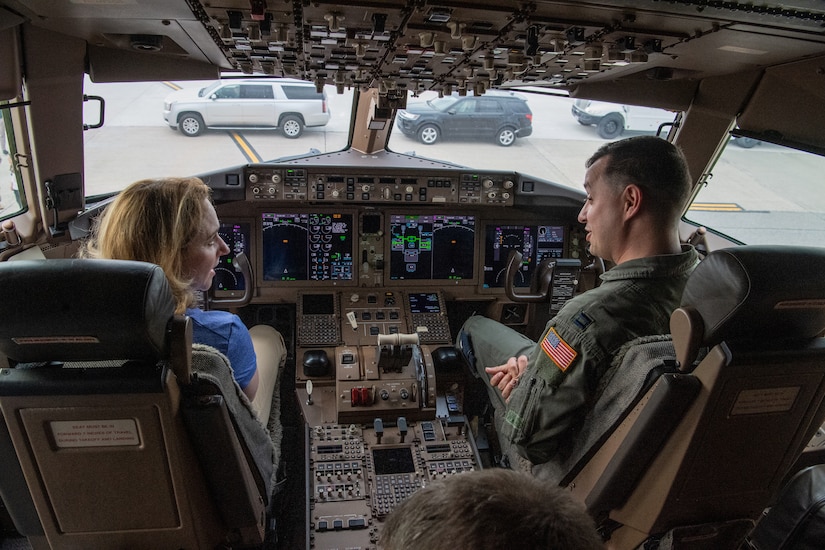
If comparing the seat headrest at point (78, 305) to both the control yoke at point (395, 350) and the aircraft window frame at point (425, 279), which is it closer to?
the control yoke at point (395, 350)

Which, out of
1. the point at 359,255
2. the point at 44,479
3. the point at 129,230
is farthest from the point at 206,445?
the point at 359,255

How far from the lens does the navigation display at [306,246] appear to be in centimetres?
321

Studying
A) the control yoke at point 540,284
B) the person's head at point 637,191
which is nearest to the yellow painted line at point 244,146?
the control yoke at point 540,284

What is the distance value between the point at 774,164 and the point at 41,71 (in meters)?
3.32

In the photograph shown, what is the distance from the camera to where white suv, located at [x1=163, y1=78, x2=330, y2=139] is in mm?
3658

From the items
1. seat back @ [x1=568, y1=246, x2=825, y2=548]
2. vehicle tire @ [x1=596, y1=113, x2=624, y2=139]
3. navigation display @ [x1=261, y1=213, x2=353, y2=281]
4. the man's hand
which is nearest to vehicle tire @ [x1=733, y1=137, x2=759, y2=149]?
vehicle tire @ [x1=596, y1=113, x2=624, y2=139]

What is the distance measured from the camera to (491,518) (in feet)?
1.75

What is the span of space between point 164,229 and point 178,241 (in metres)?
0.05

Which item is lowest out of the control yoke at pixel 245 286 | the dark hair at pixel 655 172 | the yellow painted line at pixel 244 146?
the control yoke at pixel 245 286

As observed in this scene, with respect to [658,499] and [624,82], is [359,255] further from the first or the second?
[658,499]

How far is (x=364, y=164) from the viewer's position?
126 inches

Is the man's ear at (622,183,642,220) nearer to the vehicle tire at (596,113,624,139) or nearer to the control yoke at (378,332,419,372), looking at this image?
the control yoke at (378,332,419,372)

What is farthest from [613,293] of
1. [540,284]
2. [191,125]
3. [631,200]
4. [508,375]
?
[191,125]

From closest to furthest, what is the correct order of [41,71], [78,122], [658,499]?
[658,499], [41,71], [78,122]
